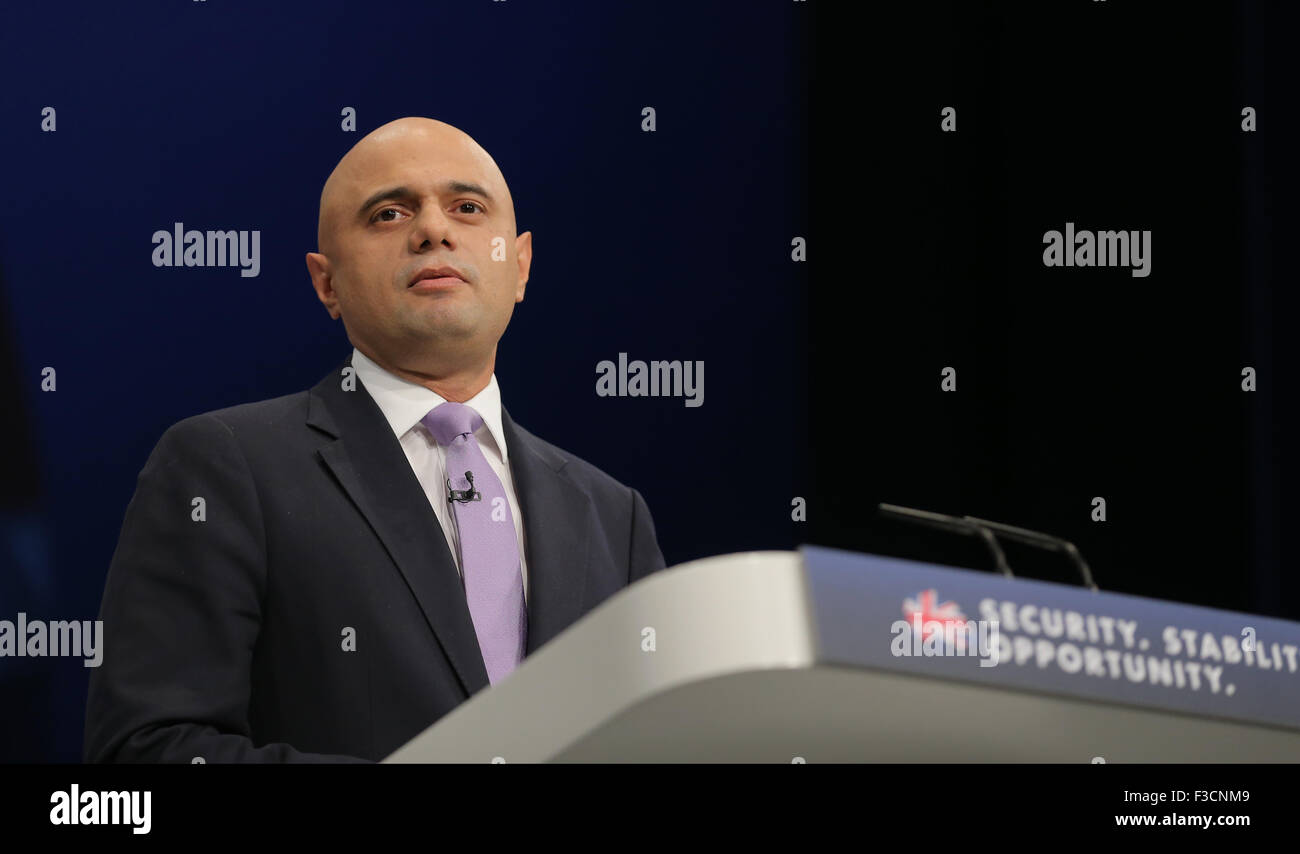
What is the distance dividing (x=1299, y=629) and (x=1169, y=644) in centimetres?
25

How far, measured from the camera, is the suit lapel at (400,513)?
2.26m

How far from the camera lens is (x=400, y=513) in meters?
2.35

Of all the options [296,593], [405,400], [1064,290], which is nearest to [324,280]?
[405,400]

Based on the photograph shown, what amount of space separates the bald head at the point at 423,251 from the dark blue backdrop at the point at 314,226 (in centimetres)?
45

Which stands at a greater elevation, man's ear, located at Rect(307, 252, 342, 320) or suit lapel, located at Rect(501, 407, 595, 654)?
man's ear, located at Rect(307, 252, 342, 320)

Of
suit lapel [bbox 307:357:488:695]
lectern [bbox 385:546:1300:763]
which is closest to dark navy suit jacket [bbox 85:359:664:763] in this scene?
suit lapel [bbox 307:357:488:695]

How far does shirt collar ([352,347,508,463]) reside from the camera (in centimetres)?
252

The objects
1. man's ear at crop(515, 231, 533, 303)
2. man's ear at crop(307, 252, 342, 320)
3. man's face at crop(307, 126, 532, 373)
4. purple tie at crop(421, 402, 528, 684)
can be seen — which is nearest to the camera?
Result: purple tie at crop(421, 402, 528, 684)

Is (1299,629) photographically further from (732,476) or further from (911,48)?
(911,48)

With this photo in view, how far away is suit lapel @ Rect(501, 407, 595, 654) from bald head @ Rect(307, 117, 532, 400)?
153mm

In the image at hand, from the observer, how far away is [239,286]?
122 inches

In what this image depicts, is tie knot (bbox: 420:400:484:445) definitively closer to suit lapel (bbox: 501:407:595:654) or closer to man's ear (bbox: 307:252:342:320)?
suit lapel (bbox: 501:407:595:654)

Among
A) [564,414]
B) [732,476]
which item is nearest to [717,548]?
[732,476]

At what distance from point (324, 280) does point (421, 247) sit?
27cm
